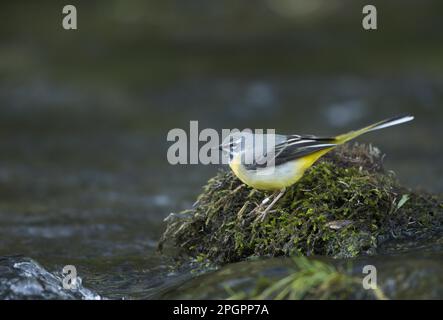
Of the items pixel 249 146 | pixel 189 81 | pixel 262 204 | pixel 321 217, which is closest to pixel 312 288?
pixel 321 217

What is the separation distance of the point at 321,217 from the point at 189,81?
37.3ft

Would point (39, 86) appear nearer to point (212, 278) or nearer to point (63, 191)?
point (63, 191)

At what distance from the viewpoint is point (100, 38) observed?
60.7 feet

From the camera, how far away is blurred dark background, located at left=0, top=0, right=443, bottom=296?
47.9ft

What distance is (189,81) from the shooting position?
17.6 meters

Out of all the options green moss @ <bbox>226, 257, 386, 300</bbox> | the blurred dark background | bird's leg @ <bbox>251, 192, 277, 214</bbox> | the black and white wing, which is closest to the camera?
green moss @ <bbox>226, 257, 386, 300</bbox>

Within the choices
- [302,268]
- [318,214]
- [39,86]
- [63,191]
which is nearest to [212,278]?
[302,268]

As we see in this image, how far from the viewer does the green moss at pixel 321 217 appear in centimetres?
661

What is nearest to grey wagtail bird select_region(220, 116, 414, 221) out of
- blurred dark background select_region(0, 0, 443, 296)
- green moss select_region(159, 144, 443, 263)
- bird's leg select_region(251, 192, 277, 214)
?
bird's leg select_region(251, 192, 277, 214)

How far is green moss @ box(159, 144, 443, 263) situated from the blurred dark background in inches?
221

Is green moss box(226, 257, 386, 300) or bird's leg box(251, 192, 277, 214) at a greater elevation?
bird's leg box(251, 192, 277, 214)

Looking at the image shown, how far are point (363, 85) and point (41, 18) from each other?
9.11m

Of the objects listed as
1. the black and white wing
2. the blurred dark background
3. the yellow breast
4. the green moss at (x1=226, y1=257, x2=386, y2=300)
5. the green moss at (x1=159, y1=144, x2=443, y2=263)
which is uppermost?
the blurred dark background

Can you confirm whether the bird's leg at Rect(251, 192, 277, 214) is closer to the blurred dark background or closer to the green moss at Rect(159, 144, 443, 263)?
the green moss at Rect(159, 144, 443, 263)
